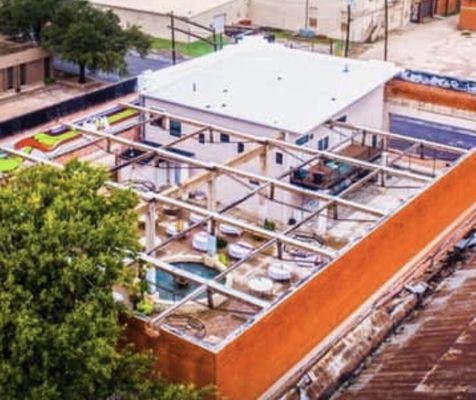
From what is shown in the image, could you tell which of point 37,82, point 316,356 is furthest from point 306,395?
point 37,82

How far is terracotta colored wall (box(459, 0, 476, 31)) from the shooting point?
9200 cm

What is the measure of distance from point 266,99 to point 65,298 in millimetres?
25550

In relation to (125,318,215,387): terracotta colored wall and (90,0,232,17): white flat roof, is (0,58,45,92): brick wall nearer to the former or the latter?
(90,0,232,17): white flat roof

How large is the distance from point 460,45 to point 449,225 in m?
52.2

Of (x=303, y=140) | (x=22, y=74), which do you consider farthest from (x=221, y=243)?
(x=22, y=74)

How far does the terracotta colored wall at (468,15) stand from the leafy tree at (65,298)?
73774 mm

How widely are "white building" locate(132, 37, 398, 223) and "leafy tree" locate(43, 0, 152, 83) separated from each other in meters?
18.5

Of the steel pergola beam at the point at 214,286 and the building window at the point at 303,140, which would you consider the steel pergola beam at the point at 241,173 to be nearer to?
the building window at the point at 303,140

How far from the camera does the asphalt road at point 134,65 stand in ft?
247

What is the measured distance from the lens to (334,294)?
100.0ft

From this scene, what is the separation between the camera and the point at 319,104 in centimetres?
4647

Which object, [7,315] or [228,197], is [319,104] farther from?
[7,315]

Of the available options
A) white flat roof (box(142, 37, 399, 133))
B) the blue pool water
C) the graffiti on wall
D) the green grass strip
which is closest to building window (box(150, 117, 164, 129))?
white flat roof (box(142, 37, 399, 133))

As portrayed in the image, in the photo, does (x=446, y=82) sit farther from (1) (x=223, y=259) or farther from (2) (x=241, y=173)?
(1) (x=223, y=259)
